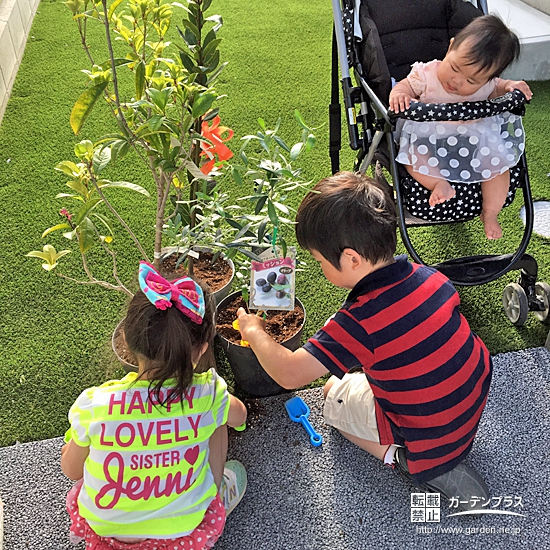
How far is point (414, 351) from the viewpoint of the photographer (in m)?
1.47

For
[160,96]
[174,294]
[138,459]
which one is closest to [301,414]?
[138,459]

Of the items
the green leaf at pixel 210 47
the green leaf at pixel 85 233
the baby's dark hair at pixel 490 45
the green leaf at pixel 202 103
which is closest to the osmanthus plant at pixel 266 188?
the green leaf at pixel 202 103

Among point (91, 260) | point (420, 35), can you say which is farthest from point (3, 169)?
point (420, 35)

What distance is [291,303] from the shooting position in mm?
1747

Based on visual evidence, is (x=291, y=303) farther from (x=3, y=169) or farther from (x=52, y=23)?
(x=52, y=23)

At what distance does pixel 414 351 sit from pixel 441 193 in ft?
2.49

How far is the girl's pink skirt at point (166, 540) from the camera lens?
143cm

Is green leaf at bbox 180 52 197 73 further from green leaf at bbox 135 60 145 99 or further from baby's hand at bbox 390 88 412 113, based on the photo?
baby's hand at bbox 390 88 412 113

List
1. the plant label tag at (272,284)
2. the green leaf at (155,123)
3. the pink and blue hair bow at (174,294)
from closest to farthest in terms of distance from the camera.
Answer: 1. the pink and blue hair bow at (174,294)
2. the green leaf at (155,123)
3. the plant label tag at (272,284)

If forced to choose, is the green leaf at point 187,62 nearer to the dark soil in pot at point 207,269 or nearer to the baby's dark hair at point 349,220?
the baby's dark hair at point 349,220

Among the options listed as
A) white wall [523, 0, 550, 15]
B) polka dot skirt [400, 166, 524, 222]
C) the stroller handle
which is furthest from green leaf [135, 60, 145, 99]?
white wall [523, 0, 550, 15]

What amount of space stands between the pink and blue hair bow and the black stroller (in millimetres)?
951

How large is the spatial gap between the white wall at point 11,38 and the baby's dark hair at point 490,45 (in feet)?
8.58

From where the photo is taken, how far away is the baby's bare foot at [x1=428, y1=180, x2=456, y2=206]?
6.63 ft
